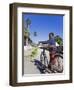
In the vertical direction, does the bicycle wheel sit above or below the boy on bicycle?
below

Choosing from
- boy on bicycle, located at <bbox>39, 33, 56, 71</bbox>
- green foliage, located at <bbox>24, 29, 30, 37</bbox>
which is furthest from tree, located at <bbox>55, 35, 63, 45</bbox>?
green foliage, located at <bbox>24, 29, 30, 37</bbox>

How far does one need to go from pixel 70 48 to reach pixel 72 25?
0.52ft

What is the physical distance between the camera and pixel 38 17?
179cm

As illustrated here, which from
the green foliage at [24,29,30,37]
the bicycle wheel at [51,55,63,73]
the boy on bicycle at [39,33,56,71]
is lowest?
the bicycle wheel at [51,55,63,73]

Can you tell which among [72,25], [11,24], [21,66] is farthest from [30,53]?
[72,25]

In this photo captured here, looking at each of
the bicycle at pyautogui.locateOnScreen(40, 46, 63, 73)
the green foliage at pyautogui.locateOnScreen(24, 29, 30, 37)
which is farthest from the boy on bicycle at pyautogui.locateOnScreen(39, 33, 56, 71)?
the green foliage at pyautogui.locateOnScreen(24, 29, 30, 37)

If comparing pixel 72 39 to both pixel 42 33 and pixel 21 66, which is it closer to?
pixel 42 33

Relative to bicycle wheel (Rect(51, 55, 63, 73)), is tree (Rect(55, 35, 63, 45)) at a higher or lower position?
higher

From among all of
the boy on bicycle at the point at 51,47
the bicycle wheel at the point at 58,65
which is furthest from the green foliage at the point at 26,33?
the bicycle wheel at the point at 58,65

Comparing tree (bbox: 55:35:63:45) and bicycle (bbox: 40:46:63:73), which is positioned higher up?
tree (bbox: 55:35:63:45)

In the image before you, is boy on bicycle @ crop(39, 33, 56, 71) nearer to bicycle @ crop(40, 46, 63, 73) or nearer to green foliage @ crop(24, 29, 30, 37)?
bicycle @ crop(40, 46, 63, 73)

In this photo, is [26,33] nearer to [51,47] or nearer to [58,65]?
[51,47]

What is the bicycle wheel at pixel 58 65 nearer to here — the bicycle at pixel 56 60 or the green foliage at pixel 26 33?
the bicycle at pixel 56 60

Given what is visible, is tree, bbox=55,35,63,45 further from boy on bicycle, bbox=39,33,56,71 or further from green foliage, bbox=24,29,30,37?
green foliage, bbox=24,29,30,37
